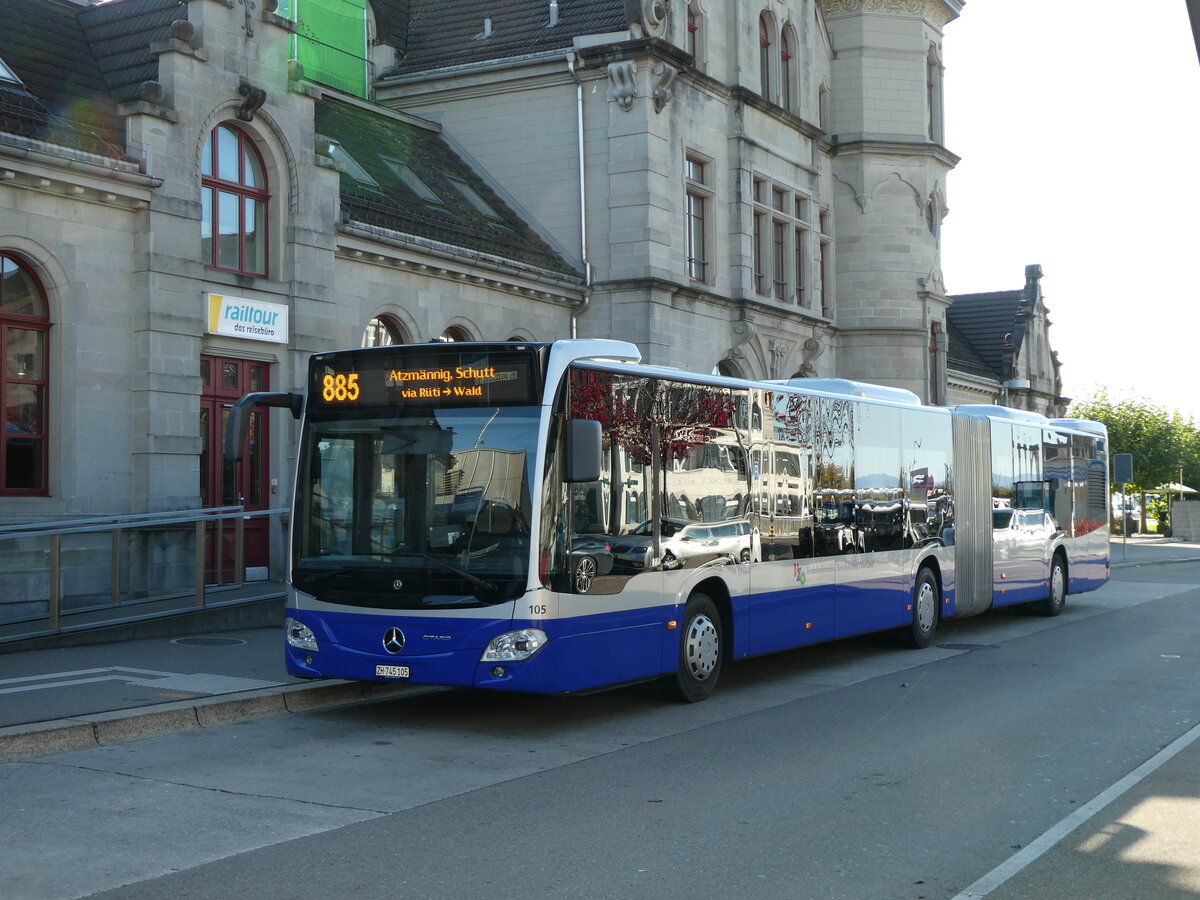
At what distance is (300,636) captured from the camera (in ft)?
34.6

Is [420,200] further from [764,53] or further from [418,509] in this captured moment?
[418,509]

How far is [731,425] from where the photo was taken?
39.9 feet

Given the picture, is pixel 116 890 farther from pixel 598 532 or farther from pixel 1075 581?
pixel 1075 581

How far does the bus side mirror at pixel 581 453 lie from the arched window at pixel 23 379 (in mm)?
8830

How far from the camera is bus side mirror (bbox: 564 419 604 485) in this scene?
979cm

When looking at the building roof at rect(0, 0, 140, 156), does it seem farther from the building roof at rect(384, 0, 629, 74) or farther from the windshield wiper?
the building roof at rect(384, 0, 629, 74)

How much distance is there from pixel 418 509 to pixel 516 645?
1.24 m

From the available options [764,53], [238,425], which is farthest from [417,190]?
[238,425]

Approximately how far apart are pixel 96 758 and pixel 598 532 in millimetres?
3801

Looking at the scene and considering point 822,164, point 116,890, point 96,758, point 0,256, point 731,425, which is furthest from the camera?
point 822,164

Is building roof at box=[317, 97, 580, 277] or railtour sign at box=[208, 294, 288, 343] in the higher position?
building roof at box=[317, 97, 580, 277]

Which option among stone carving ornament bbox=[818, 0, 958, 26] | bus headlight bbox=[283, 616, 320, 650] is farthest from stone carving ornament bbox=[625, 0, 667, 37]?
bus headlight bbox=[283, 616, 320, 650]

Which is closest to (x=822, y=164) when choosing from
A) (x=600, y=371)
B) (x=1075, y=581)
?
(x=1075, y=581)

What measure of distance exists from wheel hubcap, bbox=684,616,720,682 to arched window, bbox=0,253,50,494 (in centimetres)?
876
